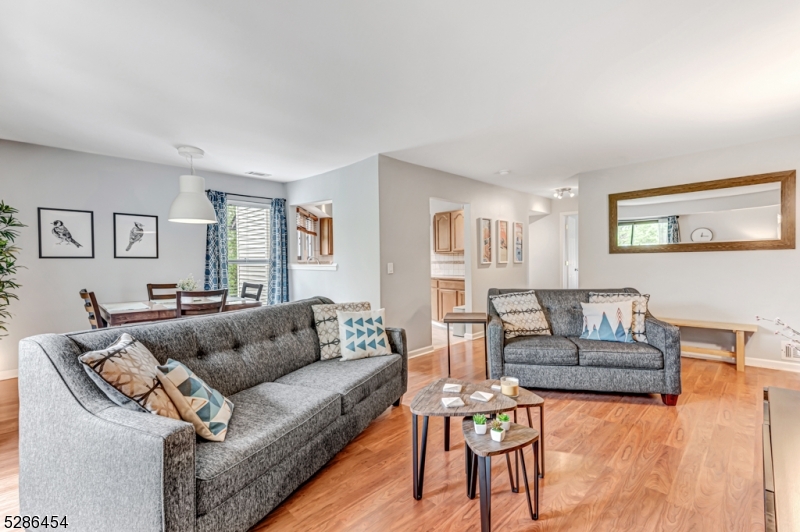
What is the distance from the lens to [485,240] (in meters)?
5.66

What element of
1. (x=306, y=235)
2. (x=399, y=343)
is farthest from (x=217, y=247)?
(x=399, y=343)

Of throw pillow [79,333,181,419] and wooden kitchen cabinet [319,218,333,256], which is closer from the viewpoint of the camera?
throw pillow [79,333,181,419]

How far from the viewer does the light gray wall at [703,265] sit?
12.5ft

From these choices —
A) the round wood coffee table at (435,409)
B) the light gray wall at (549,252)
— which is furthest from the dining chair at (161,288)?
the light gray wall at (549,252)

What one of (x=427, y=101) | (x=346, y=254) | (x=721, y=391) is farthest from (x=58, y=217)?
(x=721, y=391)

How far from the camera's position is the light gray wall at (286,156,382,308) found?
167 inches

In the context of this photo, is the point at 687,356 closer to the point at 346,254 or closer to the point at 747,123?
the point at 747,123

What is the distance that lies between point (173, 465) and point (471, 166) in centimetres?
432

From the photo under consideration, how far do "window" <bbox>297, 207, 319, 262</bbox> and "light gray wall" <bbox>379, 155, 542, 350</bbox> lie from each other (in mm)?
2130

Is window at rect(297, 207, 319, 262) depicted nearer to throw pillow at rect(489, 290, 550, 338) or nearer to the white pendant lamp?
the white pendant lamp

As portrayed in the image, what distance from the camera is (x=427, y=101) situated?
2736mm

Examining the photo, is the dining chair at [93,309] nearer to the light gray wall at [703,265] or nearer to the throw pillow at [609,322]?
the throw pillow at [609,322]

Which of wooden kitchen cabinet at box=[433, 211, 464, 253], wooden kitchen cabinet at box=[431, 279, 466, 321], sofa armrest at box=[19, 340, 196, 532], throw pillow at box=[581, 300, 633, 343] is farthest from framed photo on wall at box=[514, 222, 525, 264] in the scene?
sofa armrest at box=[19, 340, 196, 532]

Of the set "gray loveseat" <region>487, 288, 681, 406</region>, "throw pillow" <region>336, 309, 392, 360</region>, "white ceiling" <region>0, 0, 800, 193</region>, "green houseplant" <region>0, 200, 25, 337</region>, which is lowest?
"gray loveseat" <region>487, 288, 681, 406</region>
